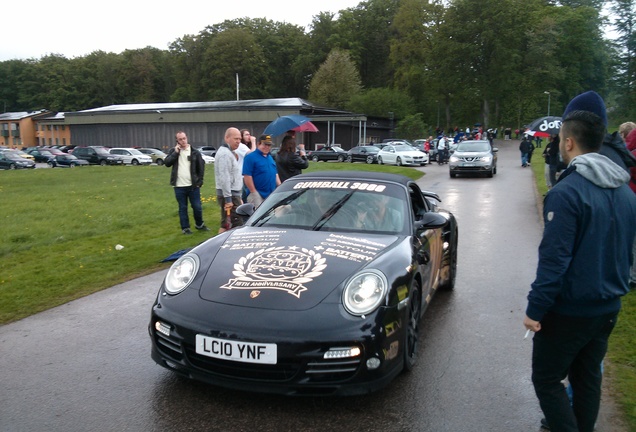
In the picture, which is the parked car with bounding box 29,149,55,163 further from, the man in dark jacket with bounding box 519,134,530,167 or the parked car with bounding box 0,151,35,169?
the man in dark jacket with bounding box 519,134,530,167

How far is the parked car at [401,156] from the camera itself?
3300cm

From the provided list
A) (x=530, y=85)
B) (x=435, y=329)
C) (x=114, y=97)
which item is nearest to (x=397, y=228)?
(x=435, y=329)

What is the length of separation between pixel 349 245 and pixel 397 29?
87.9 metres

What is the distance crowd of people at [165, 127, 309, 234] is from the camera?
27.0ft

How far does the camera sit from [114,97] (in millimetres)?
102375

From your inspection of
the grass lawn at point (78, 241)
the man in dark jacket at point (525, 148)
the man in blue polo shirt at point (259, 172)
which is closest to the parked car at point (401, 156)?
the man in dark jacket at point (525, 148)

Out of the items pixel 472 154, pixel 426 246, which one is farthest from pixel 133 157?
pixel 426 246

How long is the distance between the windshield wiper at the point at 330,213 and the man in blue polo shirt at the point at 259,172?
10.6 feet

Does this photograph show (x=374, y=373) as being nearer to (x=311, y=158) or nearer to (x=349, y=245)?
(x=349, y=245)

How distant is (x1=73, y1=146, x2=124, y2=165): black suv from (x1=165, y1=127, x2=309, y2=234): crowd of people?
36936mm

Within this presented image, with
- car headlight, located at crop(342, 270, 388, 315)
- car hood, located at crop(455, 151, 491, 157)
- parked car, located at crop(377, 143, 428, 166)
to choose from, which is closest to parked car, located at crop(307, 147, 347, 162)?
parked car, located at crop(377, 143, 428, 166)

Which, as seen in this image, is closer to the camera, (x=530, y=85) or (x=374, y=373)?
(x=374, y=373)

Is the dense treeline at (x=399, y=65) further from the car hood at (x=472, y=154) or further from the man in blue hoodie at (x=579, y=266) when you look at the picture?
the man in blue hoodie at (x=579, y=266)

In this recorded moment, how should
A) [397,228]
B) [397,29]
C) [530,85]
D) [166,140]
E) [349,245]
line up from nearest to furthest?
1. [349,245]
2. [397,228]
3. [166,140]
4. [530,85]
5. [397,29]
